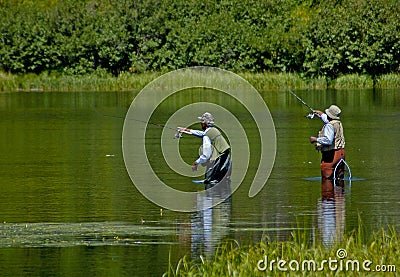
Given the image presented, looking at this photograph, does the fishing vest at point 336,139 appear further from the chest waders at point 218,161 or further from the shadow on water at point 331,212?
the chest waders at point 218,161

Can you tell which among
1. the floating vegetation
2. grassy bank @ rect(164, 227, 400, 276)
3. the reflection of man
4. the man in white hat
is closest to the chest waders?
the reflection of man

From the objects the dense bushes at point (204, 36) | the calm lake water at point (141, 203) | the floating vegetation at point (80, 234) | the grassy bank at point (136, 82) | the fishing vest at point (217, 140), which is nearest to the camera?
the calm lake water at point (141, 203)

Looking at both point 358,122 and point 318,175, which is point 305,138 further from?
point 318,175

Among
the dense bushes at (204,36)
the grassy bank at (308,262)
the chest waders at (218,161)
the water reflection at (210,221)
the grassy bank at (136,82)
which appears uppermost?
the dense bushes at (204,36)

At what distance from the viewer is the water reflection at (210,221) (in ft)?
51.6

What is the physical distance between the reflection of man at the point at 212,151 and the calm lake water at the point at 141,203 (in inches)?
19.0

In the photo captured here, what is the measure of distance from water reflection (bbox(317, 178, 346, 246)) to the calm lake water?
0.07ft

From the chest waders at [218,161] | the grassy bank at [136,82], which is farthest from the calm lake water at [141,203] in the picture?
the grassy bank at [136,82]

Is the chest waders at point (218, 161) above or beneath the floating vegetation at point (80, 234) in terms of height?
above

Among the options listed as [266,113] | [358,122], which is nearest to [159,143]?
[358,122]

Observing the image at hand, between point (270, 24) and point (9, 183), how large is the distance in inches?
1673

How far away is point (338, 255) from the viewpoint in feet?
42.4

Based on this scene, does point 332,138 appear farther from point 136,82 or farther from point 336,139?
point 136,82

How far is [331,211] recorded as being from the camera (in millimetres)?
18609
